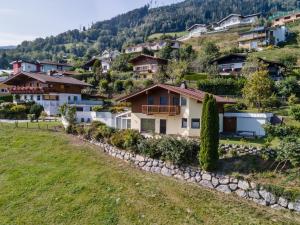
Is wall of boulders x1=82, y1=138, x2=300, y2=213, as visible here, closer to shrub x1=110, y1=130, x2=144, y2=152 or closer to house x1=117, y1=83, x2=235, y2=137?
shrub x1=110, y1=130, x2=144, y2=152

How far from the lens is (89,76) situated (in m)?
75.2

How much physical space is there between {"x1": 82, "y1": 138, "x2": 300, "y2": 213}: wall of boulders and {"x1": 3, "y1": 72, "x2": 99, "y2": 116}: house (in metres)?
28.0

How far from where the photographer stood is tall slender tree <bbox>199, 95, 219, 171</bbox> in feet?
65.8

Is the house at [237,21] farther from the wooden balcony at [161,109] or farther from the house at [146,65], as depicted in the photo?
the wooden balcony at [161,109]

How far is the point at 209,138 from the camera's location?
20.3 metres

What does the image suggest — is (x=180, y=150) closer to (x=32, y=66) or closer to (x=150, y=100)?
(x=150, y=100)

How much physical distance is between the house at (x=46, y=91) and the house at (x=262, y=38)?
191ft

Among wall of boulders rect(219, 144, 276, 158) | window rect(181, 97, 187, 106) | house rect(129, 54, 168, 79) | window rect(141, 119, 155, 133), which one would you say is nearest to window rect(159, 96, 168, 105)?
window rect(181, 97, 187, 106)

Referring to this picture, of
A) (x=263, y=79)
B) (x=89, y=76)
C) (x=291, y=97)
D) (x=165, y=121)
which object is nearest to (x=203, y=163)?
(x=165, y=121)

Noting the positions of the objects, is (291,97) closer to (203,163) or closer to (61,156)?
(203,163)

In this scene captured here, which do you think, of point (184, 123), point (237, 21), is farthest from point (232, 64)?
point (237, 21)

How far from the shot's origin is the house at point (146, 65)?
234 ft

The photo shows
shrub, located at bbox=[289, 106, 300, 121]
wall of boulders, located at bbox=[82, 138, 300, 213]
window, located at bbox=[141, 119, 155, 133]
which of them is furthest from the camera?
shrub, located at bbox=[289, 106, 300, 121]

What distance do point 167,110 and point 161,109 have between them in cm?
65
